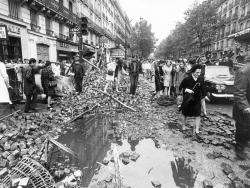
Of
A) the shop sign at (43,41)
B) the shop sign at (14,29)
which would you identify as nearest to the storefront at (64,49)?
the shop sign at (43,41)

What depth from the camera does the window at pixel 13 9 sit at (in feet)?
48.8

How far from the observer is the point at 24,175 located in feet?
8.77

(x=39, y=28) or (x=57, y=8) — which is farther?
(x=57, y=8)

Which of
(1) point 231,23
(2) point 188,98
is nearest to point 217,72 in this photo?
(2) point 188,98

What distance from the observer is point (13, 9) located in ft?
50.0

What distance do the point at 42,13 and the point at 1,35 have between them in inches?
549

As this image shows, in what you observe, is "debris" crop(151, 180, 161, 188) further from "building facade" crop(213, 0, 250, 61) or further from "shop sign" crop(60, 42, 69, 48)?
"building facade" crop(213, 0, 250, 61)

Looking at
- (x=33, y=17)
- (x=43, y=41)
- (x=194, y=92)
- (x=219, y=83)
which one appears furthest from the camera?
(x=43, y=41)

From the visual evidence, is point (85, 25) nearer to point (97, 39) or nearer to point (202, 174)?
point (202, 174)

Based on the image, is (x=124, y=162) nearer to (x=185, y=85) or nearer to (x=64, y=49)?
(x=185, y=85)

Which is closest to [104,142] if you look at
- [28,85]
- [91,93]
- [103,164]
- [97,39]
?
[103,164]

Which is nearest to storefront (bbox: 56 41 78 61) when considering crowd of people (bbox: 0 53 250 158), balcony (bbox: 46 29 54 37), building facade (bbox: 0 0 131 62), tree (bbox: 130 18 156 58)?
building facade (bbox: 0 0 131 62)

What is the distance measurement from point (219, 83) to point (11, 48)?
48.4 feet

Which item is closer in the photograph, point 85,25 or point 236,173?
point 236,173
